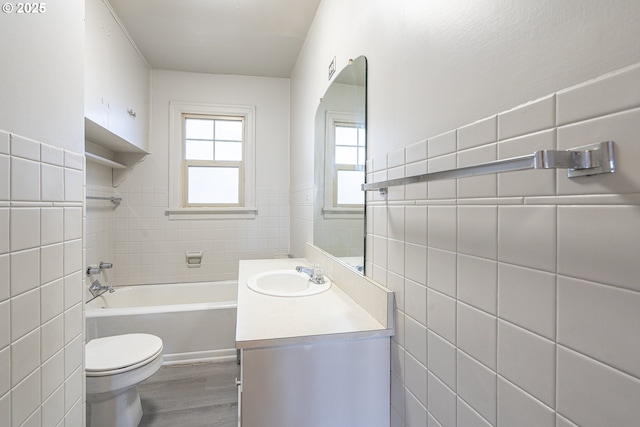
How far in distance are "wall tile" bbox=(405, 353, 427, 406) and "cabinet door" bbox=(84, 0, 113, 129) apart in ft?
7.14

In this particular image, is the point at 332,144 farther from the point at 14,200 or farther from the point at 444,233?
the point at 14,200

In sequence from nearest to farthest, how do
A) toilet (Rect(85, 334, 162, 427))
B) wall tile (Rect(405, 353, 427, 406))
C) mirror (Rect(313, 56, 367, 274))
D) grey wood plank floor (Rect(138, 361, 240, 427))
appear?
wall tile (Rect(405, 353, 427, 406)) → mirror (Rect(313, 56, 367, 274)) → toilet (Rect(85, 334, 162, 427)) → grey wood plank floor (Rect(138, 361, 240, 427))

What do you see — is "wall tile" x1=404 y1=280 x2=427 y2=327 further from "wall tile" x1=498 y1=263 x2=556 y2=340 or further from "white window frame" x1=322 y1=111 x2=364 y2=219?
"white window frame" x1=322 y1=111 x2=364 y2=219

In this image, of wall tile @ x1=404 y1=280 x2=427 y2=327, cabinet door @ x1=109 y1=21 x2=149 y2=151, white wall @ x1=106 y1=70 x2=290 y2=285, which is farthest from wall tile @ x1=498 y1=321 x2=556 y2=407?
white wall @ x1=106 y1=70 x2=290 y2=285

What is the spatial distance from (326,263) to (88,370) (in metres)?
1.33

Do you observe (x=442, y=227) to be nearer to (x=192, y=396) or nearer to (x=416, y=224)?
(x=416, y=224)

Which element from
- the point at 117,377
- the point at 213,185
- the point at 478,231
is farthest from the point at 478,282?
the point at 213,185

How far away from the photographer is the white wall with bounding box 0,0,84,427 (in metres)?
0.77

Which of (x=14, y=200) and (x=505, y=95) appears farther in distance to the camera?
(x=14, y=200)

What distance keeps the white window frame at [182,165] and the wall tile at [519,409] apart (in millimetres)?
2892

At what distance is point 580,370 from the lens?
0.50 metres

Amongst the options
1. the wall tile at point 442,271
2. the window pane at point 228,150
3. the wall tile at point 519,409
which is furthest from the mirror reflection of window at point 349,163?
the window pane at point 228,150

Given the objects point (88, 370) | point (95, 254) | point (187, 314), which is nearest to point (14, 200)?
point (88, 370)

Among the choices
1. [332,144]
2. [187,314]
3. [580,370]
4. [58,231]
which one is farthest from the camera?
[187,314]
